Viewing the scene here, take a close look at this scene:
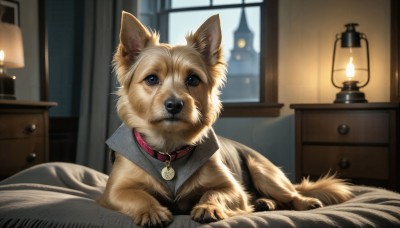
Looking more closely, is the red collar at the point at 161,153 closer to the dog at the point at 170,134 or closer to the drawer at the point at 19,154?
the dog at the point at 170,134

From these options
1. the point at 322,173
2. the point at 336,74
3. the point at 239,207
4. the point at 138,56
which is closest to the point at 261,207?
the point at 239,207

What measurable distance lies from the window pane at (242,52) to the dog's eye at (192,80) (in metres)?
2.05

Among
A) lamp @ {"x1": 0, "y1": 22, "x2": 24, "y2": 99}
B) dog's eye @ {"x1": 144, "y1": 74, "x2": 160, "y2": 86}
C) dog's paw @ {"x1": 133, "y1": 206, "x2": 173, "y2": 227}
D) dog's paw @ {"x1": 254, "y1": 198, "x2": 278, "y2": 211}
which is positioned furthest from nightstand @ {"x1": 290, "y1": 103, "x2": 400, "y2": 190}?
lamp @ {"x1": 0, "y1": 22, "x2": 24, "y2": 99}

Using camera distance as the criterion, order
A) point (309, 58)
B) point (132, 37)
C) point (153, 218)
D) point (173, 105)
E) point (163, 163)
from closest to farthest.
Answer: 1. point (153, 218)
2. point (173, 105)
3. point (163, 163)
4. point (132, 37)
5. point (309, 58)

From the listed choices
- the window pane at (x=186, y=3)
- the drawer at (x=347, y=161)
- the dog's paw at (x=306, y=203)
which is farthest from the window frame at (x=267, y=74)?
the dog's paw at (x=306, y=203)

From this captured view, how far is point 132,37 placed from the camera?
1.59 metres

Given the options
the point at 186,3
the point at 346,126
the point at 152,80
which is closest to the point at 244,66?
the point at 186,3

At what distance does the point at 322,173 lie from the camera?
2.71 meters

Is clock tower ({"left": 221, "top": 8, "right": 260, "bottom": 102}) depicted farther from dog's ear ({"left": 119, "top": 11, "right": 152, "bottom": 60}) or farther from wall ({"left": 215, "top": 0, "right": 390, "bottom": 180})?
dog's ear ({"left": 119, "top": 11, "right": 152, "bottom": 60})

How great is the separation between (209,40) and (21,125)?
1572 mm

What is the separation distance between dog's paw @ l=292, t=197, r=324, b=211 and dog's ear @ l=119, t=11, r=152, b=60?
0.94 meters

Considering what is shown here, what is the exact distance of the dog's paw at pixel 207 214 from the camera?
3.94 ft

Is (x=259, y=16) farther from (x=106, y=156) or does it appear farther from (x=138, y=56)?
(x=138, y=56)

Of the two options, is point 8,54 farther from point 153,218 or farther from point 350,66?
point 350,66
